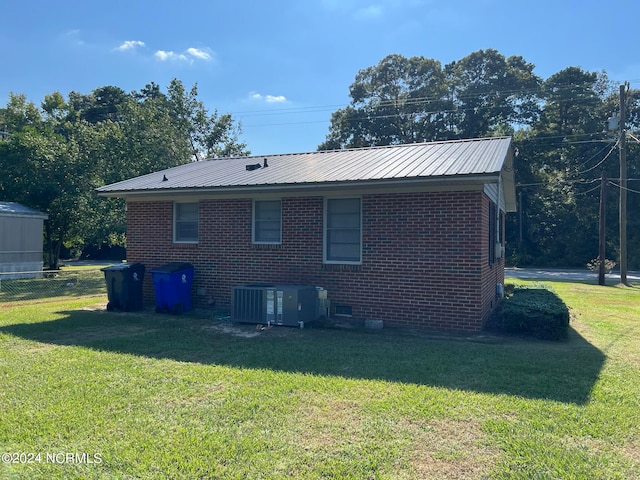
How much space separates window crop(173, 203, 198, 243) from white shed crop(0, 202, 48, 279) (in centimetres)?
1126

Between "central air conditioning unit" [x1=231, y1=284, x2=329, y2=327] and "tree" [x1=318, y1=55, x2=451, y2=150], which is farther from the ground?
"tree" [x1=318, y1=55, x2=451, y2=150]

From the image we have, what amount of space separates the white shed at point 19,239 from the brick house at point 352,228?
10544 millimetres

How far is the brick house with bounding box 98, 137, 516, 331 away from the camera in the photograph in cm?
847

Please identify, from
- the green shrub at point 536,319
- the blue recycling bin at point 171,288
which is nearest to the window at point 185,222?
the blue recycling bin at point 171,288

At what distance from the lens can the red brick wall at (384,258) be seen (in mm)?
8453

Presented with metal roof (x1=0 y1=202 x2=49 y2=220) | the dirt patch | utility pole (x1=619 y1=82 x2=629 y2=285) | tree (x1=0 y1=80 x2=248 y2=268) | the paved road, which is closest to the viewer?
the dirt patch

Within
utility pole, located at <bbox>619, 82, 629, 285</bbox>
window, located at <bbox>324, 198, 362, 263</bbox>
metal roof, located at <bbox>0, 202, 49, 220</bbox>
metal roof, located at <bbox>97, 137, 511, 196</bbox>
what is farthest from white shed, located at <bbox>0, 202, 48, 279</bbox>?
utility pole, located at <bbox>619, 82, 629, 285</bbox>

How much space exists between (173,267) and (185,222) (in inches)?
53.5

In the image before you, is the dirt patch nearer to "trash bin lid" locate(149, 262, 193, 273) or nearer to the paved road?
"trash bin lid" locate(149, 262, 193, 273)

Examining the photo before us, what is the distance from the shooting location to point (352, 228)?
9.50 m

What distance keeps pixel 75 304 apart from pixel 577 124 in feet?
134

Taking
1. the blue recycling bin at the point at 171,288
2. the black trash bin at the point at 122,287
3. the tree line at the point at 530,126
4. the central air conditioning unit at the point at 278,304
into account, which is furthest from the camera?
the tree line at the point at 530,126

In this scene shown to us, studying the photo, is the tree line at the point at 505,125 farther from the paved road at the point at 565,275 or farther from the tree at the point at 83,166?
the paved road at the point at 565,275

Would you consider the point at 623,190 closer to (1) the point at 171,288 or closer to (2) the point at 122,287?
(1) the point at 171,288
